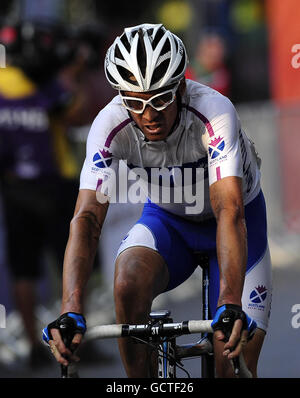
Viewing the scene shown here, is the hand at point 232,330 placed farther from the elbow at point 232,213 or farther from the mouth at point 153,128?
the mouth at point 153,128

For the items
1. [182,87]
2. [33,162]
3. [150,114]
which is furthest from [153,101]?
[33,162]

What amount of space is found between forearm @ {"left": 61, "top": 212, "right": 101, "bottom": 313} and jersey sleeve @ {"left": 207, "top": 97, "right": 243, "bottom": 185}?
1.91 ft

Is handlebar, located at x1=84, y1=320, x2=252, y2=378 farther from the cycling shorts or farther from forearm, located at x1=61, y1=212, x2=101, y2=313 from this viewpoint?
the cycling shorts

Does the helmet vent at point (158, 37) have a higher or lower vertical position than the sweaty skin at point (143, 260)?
higher

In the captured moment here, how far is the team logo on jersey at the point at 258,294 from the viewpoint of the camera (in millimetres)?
5141

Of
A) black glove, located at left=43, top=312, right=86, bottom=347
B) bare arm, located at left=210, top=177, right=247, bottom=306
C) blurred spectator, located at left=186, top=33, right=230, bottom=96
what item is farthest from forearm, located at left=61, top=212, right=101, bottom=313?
blurred spectator, located at left=186, top=33, right=230, bottom=96

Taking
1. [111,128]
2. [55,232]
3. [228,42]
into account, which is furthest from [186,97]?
[228,42]

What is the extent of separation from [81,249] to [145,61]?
0.87m

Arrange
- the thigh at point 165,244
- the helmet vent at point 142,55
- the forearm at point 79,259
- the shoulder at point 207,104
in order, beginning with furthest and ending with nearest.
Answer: the thigh at point 165,244
the shoulder at point 207,104
the helmet vent at point 142,55
the forearm at point 79,259

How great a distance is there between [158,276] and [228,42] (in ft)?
44.8

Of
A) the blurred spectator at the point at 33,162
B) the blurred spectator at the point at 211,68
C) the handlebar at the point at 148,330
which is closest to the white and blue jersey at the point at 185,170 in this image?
the handlebar at the point at 148,330

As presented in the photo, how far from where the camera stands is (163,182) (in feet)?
17.0

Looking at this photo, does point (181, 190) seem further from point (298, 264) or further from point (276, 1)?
point (276, 1)

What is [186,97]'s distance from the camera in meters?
4.97
